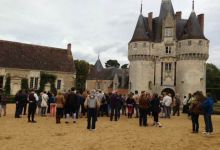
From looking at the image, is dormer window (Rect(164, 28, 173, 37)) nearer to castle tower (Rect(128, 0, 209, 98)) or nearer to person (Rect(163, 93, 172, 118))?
castle tower (Rect(128, 0, 209, 98))

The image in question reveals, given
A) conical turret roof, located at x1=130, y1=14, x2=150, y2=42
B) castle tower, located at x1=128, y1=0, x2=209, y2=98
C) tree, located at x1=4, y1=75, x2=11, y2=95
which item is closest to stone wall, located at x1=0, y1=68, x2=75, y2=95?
tree, located at x1=4, y1=75, x2=11, y2=95

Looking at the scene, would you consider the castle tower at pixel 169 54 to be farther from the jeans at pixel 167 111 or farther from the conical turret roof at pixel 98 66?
the jeans at pixel 167 111

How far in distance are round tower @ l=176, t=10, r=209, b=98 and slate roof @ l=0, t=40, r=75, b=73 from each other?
1577 centimetres

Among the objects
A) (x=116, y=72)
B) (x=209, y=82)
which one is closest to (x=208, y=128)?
(x=116, y=72)

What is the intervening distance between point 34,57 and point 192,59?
22.0 m

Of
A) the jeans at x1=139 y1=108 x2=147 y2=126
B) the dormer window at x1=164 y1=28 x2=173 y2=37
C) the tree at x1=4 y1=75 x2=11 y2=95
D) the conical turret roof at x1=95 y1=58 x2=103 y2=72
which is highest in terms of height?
the dormer window at x1=164 y1=28 x2=173 y2=37

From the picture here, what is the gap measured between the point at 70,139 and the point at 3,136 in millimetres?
2453

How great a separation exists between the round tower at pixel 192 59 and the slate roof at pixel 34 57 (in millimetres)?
15767

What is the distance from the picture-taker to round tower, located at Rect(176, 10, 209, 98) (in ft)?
162

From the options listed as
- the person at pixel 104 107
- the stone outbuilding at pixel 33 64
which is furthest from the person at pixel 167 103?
the stone outbuilding at pixel 33 64

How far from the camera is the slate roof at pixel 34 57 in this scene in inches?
1915

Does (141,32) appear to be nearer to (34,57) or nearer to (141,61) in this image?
(141,61)

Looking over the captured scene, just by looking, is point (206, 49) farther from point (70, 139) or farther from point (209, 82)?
point (70, 139)

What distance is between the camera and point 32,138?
12.7 metres
